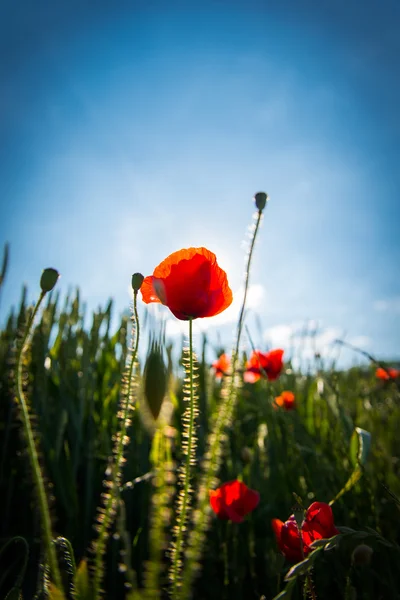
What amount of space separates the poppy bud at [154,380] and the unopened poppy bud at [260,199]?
17.3 inches

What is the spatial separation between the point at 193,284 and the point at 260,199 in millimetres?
240

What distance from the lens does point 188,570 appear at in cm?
57

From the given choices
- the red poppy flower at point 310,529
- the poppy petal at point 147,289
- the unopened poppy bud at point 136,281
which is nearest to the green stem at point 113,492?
the unopened poppy bud at point 136,281

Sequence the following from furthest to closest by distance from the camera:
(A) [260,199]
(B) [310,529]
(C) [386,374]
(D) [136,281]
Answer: (C) [386,374]
(B) [310,529]
(A) [260,199]
(D) [136,281]

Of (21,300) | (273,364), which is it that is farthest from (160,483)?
(273,364)

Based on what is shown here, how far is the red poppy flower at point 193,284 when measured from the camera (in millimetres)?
1007

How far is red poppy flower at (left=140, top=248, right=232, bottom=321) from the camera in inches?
39.6

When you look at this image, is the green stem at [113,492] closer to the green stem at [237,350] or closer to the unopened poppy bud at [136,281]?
the unopened poppy bud at [136,281]

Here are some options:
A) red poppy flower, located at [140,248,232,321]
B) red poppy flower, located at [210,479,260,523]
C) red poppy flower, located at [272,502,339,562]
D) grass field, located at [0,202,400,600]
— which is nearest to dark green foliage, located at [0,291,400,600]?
grass field, located at [0,202,400,600]

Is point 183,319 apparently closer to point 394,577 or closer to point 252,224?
point 252,224

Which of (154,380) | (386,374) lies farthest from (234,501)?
(154,380)

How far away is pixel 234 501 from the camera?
1.51 meters

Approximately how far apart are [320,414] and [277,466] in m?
0.46

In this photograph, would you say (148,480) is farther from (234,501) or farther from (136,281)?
(136,281)
